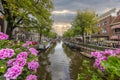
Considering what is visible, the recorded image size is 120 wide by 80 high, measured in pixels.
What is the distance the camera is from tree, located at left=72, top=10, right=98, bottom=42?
45.2 metres

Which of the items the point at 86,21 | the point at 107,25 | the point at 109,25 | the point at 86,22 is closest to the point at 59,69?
the point at 86,22

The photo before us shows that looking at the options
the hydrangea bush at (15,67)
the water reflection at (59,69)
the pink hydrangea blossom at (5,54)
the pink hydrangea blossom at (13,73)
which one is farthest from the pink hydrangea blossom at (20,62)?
the water reflection at (59,69)

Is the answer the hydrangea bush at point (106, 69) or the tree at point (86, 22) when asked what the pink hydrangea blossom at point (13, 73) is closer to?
the hydrangea bush at point (106, 69)

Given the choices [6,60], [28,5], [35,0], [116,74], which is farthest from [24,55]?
[35,0]

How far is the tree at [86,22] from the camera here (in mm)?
45181

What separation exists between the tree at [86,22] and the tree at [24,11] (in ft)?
71.0

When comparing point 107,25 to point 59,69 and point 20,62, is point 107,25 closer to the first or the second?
point 59,69

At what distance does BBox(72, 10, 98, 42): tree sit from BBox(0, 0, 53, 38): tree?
2165cm

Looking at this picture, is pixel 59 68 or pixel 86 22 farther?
pixel 86 22

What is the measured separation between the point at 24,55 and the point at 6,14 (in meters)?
17.5

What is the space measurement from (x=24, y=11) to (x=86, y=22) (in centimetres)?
2578

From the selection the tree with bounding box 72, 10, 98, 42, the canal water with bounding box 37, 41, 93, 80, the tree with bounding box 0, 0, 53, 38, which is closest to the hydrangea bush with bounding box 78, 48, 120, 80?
the canal water with bounding box 37, 41, 93, 80

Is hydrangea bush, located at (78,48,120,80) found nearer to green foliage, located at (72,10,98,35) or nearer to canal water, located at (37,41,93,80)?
canal water, located at (37,41,93,80)

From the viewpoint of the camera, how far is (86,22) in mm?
45125
